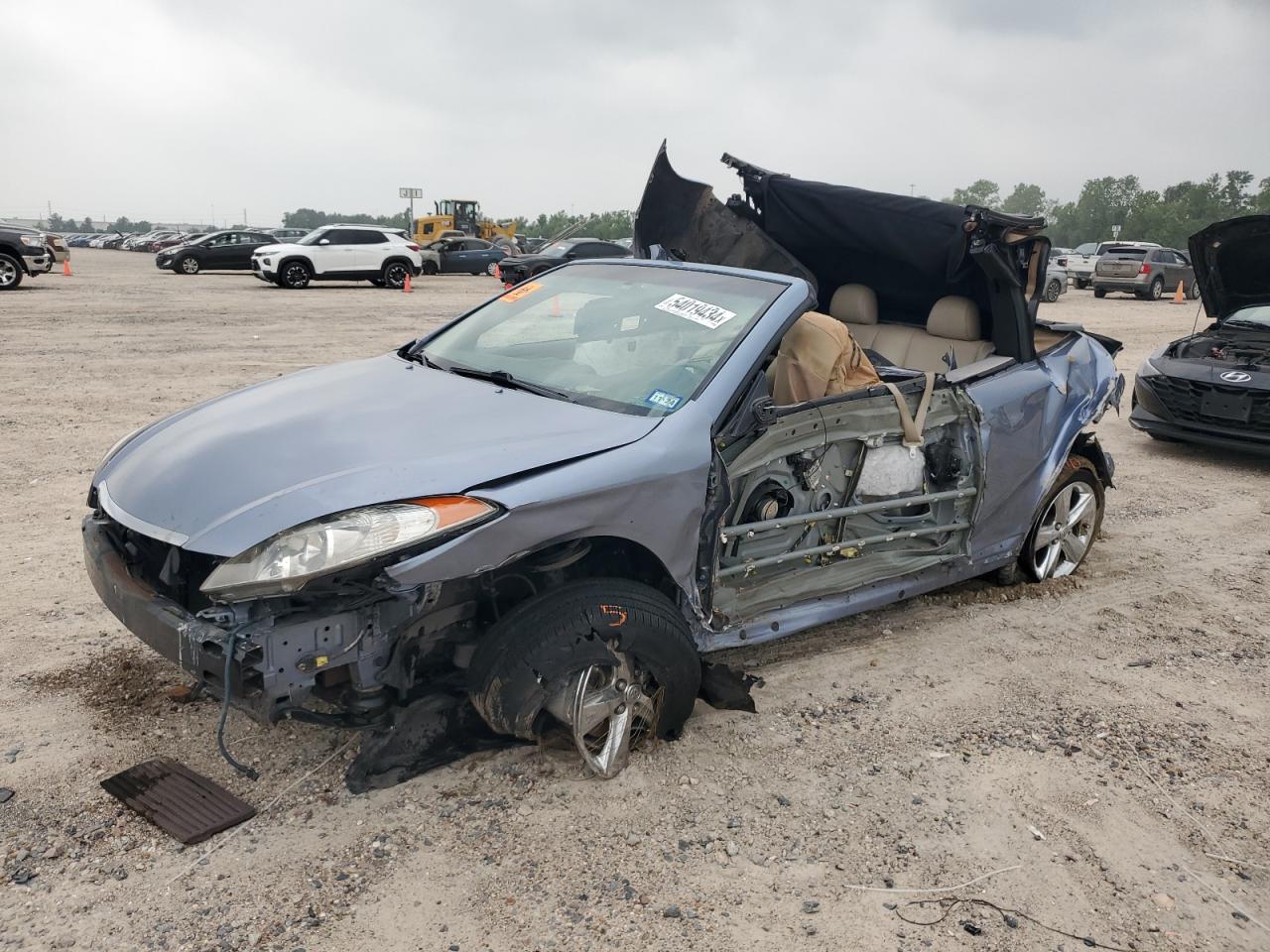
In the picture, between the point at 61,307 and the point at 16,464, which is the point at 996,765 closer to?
the point at 16,464

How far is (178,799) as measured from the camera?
9.37 ft

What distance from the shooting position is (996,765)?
3.32 metres

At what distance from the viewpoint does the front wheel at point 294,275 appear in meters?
22.2

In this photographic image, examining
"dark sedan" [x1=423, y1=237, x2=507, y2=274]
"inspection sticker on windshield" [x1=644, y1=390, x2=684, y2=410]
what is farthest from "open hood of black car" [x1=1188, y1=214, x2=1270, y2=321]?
"dark sedan" [x1=423, y1=237, x2=507, y2=274]

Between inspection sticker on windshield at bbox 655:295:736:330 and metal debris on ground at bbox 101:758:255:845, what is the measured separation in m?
2.25

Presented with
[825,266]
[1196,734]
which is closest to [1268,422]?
[825,266]

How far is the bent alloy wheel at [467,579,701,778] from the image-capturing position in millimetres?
2787

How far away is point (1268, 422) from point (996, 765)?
18.5 feet

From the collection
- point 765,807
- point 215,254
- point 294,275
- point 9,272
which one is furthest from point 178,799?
point 215,254

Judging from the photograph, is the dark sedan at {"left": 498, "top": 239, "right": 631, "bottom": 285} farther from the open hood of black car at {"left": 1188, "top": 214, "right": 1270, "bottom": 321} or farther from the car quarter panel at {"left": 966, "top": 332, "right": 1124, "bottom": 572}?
the car quarter panel at {"left": 966, "top": 332, "right": 1124, "bottom": 572}

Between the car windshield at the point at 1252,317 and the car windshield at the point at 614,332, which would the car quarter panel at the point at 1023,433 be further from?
the car windshield at the point at 1252,317

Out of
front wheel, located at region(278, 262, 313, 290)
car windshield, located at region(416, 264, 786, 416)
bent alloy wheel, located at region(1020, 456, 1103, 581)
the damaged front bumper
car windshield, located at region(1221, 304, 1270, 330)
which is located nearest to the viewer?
the damaged front bumper

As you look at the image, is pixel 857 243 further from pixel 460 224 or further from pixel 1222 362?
pixel 460 224

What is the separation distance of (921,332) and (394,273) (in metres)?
20.5
